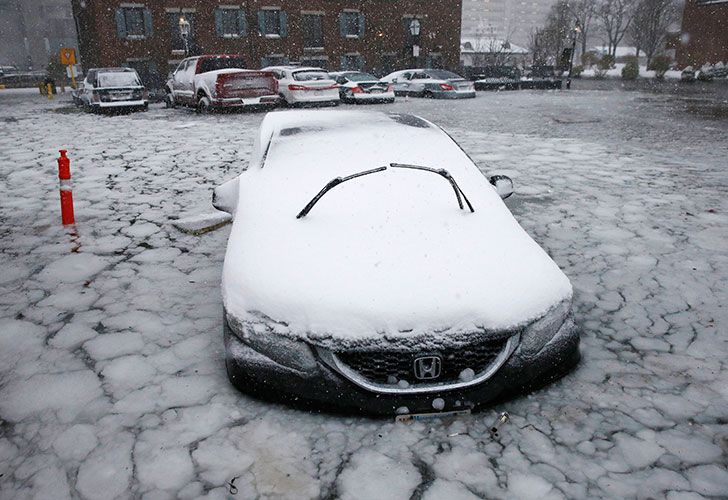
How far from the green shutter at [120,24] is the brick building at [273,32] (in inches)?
2.0

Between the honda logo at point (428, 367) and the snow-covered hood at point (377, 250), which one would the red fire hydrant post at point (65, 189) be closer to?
the snow-covered hood at point (377, 250)

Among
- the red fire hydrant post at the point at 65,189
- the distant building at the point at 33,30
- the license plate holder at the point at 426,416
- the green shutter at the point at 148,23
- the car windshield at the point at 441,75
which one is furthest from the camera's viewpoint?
the distant building at the point at 33,30

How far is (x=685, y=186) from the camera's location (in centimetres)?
715

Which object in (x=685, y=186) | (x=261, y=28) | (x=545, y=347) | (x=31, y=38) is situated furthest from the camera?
(x=31, y=38)

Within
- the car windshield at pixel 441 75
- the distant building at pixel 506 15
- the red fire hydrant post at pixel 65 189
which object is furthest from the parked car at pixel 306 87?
the distant building at pixel 506 15

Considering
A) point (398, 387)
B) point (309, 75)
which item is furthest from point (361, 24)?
point (398, 387)

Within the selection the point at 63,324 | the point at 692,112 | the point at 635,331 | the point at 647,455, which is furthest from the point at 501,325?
the point at 692,112

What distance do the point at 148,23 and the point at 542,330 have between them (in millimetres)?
33061

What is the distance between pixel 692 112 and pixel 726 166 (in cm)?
961

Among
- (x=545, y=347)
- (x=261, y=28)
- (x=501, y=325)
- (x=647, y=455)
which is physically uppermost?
(x=261, y=28)

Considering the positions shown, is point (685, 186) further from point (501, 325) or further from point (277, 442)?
point (277, 442)

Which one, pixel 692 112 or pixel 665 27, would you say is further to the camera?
pixel 665 27

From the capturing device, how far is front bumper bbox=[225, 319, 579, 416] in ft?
8.20

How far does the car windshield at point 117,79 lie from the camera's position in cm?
1689
